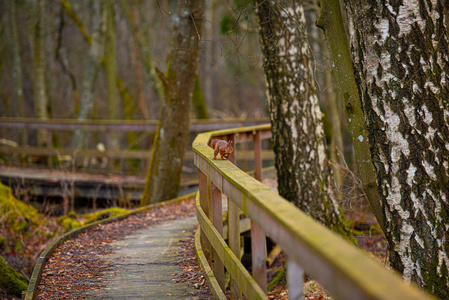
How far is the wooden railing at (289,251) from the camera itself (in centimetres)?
157

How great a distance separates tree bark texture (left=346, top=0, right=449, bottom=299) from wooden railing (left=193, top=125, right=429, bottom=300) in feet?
1.94

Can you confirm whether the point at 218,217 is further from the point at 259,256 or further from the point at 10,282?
the point at 10,282

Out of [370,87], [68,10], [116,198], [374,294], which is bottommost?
[116,198]

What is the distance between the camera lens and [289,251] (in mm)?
2123

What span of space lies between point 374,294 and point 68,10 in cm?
2000

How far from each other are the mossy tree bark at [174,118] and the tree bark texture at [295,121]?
2.99 meters

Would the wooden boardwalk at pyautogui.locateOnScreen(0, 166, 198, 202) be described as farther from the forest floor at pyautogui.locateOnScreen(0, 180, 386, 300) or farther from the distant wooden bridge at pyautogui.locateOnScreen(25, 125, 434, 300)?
the distant wooden bridge at pyautogui.locateOnScreen(25, 125, 434, 300)

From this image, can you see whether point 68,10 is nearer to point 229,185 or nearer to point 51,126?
point 51,126

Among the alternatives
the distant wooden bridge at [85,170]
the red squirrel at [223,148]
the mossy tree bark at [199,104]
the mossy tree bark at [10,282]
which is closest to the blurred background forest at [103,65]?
the mossy tree bark at [199,104]

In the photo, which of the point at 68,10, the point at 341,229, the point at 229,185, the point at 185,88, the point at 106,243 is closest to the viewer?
the point at 229,185

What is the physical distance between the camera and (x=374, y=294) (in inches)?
57.2

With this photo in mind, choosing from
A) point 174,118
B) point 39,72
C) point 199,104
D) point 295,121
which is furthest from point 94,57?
point 295,121

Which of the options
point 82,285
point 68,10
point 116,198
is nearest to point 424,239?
point 82,285

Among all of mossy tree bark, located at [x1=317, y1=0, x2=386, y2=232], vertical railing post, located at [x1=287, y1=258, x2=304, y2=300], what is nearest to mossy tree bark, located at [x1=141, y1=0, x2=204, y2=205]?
mossy tree bark, located at [x1=317, y1=0, x2=386, y2=232]
